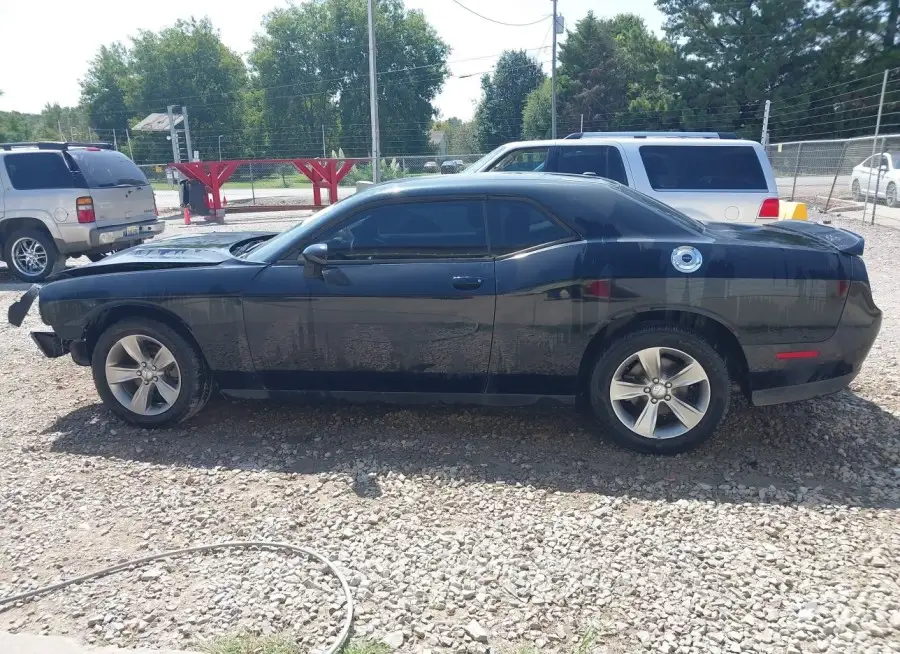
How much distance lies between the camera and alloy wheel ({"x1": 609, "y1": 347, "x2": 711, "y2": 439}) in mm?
3799

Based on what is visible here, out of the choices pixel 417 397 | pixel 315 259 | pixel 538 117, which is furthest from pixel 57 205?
pixel 538 117

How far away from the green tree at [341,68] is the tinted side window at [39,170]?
2009 inches

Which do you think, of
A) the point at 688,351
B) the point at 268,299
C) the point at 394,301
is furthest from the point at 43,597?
the point at 688,351

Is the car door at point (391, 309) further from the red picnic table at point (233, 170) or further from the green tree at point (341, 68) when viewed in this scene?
the green tree at point (341, 68)

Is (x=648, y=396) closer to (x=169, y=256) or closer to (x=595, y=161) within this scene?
(x=169, y=256)

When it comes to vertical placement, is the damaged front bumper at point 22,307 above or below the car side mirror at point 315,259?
below

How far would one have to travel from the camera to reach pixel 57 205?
9.85m

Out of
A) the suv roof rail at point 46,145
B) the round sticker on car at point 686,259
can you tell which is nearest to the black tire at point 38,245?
the suv roof rail at point 46,145

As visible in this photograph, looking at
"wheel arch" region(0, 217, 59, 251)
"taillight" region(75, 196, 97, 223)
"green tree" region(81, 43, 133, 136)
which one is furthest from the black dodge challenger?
"green tree" region(81, 43, 133, 136)

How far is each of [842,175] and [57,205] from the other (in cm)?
1780

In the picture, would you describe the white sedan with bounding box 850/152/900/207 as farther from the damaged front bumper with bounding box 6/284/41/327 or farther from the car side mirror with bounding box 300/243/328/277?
the damaged front bumper with bounding box 6/284/41/327

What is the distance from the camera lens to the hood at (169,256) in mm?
4418

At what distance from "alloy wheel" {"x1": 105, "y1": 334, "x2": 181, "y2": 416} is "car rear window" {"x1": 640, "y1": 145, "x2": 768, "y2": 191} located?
526 centimetres

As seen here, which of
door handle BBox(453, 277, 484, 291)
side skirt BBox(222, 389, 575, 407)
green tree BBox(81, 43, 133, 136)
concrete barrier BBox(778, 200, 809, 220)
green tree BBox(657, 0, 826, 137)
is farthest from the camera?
green tree BBox(81, 43, 133, 136)
